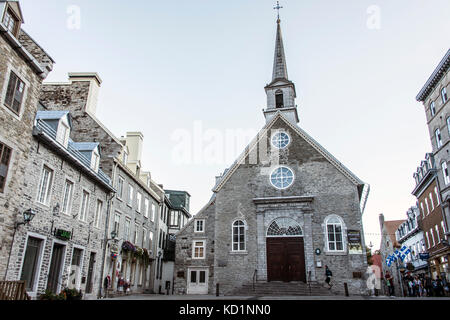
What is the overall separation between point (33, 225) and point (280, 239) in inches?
686

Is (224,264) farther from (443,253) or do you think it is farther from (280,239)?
(443,253)

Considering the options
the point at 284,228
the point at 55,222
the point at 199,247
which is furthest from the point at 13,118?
the point at 284,228

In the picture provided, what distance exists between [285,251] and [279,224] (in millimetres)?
2092

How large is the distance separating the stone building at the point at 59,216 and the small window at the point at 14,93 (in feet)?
4.33

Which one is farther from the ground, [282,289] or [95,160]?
[95,160]

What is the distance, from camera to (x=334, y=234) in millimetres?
25266

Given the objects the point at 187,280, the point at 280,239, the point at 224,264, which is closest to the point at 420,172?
the point at 280,239

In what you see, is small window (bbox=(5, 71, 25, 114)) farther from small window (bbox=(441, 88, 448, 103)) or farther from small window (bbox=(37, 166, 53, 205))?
small window (bbox=(441, 88, 448, 103))

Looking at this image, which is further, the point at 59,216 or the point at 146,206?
the point at 146,206

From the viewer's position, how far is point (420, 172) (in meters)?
37.9

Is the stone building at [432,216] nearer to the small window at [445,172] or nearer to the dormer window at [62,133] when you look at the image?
the small window at [445,172]

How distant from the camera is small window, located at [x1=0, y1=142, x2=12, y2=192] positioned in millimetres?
12008

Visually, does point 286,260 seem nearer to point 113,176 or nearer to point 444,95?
point 113,176
